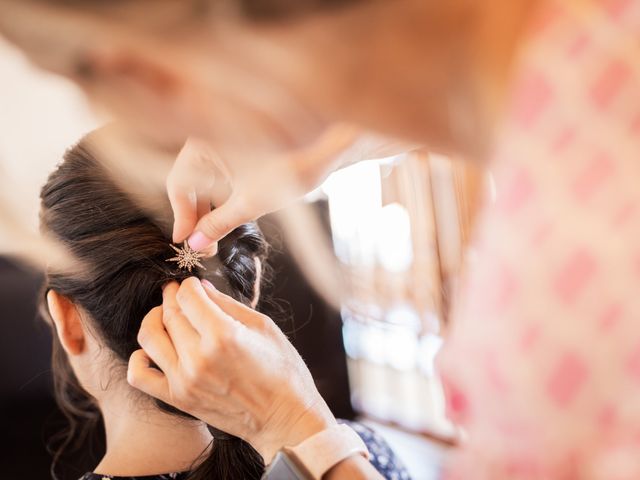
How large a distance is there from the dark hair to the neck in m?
0.02

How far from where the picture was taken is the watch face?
66cm

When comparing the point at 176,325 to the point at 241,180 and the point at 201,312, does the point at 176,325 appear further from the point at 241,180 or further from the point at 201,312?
the point at 241,180

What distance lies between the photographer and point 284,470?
26.3 inches

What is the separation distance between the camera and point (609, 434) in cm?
47

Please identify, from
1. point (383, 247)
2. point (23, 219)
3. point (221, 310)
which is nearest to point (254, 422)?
point (221, 310)

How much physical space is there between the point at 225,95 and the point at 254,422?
343 mm

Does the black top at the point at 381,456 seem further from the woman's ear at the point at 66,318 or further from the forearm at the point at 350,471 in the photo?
the woman's ear at the point at 66,318

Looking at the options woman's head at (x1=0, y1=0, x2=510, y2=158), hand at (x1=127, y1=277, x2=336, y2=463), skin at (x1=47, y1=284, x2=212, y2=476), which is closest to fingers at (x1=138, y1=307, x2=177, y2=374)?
hand at (x1=127, y1=277, x2=336, y2=463)

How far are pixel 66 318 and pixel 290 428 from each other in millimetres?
329

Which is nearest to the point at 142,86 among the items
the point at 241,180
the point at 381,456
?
the point at 241,180

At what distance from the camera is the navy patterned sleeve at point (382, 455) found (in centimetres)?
96

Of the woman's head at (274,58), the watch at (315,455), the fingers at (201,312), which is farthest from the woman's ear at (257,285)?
the woman's head at (274,58)

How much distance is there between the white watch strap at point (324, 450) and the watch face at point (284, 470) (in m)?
0.01

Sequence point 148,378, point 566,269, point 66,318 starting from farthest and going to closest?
point 66,318
point 148,378
point 566,269
